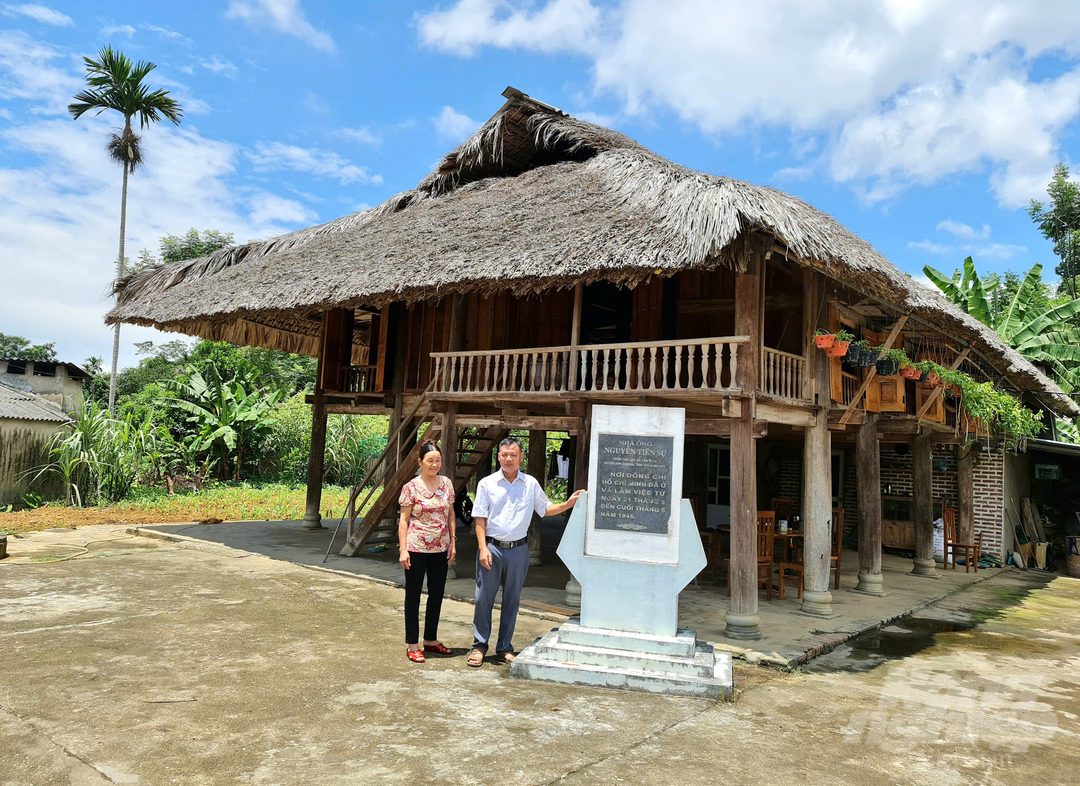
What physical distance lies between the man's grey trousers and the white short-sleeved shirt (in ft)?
0.42

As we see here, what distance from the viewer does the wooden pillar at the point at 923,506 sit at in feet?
39.1

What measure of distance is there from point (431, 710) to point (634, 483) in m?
2.34

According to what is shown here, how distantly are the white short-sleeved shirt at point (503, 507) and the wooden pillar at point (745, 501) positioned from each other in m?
2.64

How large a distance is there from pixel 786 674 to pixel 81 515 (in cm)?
1370

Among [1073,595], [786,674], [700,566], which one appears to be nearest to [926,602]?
[1073,595]

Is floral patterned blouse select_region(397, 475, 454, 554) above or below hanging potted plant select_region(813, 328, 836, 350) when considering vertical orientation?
below

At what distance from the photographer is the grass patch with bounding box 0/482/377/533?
13.5 meters

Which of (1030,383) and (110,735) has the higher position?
(1030,383)

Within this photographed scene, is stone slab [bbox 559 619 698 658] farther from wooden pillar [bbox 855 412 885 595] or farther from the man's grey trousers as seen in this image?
wooden pillar [bbox 855 412 885 595]

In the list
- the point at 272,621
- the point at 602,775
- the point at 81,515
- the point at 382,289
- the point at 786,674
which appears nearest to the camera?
the point at 602,775

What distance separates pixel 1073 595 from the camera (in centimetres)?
1095

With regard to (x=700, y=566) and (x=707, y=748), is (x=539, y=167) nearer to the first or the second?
(x=700, y=566)

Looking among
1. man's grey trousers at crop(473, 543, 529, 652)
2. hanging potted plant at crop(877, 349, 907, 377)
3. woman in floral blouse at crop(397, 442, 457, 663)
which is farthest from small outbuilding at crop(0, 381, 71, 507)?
hanging potted plant at crop(877, 349, 907, 377)

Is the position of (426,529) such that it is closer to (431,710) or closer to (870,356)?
(431,710)
